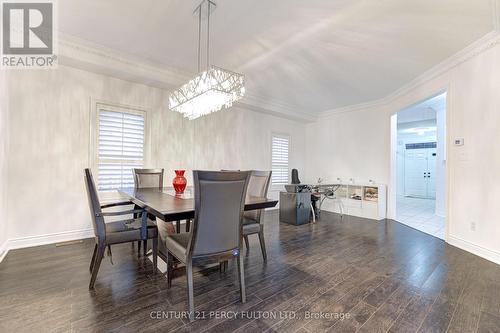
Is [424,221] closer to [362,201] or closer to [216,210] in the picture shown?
[362,201]

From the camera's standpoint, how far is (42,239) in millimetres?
3217

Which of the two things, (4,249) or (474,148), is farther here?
(474,148)

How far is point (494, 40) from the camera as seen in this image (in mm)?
2818

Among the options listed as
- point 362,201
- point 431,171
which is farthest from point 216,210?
point 431,171

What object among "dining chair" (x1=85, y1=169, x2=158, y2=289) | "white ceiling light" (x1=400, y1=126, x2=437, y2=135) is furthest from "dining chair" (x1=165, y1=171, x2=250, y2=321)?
"white ceiling light" (x1=400, y1=126, x2=437, y2=135)

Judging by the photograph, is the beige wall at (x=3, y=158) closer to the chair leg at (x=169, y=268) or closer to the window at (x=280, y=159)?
the chair leg at (x=169, y=268)

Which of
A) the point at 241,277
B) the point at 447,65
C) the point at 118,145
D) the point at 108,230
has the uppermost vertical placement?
the point at 447,65

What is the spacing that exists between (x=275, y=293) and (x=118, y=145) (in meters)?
3.43

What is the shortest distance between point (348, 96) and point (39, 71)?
575 centimetres

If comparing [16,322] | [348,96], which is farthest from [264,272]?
[348,96]

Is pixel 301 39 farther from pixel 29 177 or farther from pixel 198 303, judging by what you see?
pixel 29 177

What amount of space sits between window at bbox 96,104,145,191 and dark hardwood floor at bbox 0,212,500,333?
1143 mm

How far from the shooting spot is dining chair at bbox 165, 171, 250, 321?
165cm

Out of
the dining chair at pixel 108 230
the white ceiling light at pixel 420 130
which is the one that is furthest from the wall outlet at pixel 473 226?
the white ceiling light at pixel 420 130
